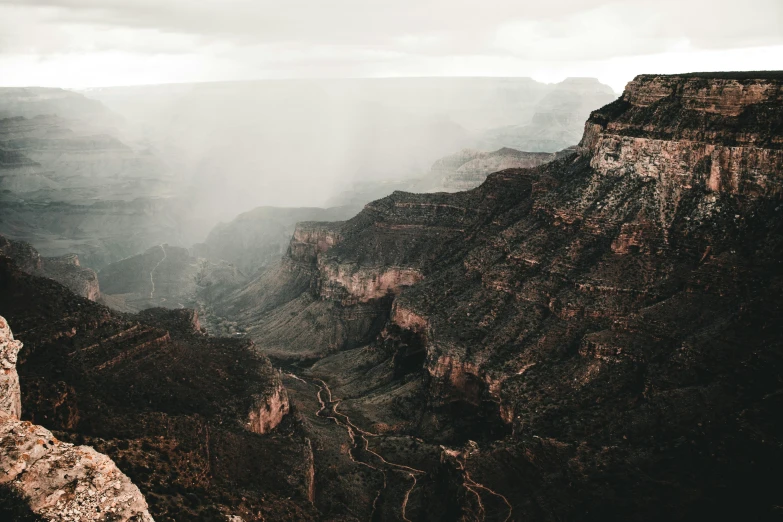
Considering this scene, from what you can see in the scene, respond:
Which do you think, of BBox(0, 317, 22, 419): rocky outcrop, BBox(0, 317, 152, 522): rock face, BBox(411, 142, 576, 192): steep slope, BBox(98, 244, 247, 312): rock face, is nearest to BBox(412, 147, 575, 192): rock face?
BBox(411, 142, 576, 192): steep slope

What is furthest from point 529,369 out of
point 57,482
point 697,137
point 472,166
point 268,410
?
point 472,166

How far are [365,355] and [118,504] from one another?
65.0 m

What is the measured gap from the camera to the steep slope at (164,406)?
30.9 metres

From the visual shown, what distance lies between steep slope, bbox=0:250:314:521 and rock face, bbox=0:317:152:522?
23.4ft

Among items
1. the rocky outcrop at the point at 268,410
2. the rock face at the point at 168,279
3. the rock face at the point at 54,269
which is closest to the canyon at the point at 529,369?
the rocky outcrop at the point at 268,410

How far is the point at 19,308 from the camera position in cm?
4766

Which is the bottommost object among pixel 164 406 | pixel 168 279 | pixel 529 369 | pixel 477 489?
pixel 168 279

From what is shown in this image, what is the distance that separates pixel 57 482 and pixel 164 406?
89.8ft

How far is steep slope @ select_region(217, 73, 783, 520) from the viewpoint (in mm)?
40594

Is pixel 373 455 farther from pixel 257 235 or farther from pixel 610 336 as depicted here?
pixel 257 235

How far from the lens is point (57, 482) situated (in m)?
19.3

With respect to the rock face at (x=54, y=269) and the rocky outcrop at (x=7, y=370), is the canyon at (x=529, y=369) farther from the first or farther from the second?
the rock face at (x=54, y=269)

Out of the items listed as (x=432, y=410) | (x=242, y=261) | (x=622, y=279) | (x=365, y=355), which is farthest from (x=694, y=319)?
(x=242, y=261)

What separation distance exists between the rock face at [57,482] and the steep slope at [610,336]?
88.0ft
